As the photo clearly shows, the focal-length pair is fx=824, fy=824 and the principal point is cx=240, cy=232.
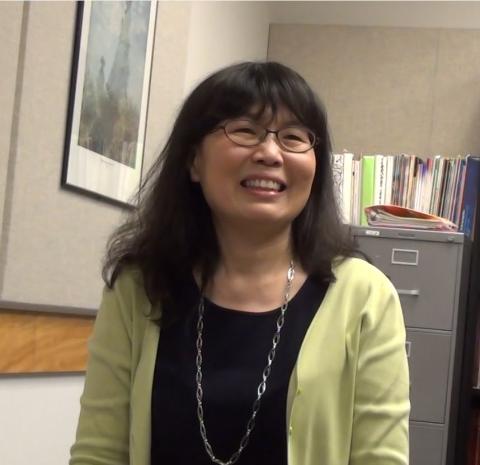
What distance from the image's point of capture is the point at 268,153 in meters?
Answer: 1.11

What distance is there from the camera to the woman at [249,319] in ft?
3.57

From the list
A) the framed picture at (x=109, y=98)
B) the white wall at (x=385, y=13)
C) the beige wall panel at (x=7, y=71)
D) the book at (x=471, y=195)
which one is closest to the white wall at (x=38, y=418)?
the beige wall panel at (x=7, y=71)

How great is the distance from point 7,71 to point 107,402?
80 cm

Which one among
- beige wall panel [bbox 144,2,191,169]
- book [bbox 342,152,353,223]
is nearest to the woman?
beige wall panel [bbox 144,2,191,169]

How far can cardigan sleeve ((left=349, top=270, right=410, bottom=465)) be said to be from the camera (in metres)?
1.08

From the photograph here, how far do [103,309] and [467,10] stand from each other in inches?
101

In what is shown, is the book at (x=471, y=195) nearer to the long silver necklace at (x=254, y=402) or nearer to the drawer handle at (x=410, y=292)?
the drawer handle at (x=410, y=292)

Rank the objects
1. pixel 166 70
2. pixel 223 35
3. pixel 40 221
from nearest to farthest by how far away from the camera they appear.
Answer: pixel 40 221, pixel 166 70, pixel 223 35

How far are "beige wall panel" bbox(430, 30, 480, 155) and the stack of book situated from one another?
0.61ft

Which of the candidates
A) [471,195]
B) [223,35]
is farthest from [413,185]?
[223,35]

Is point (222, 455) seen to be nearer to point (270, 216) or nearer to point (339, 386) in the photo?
point (339, 386)

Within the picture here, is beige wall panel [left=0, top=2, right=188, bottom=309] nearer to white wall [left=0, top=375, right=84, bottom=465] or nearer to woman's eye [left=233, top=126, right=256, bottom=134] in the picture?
white wall [left=0, top=375, right=84, bottom=465]

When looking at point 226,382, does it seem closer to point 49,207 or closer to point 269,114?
point 269,114

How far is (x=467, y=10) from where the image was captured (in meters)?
3.30
